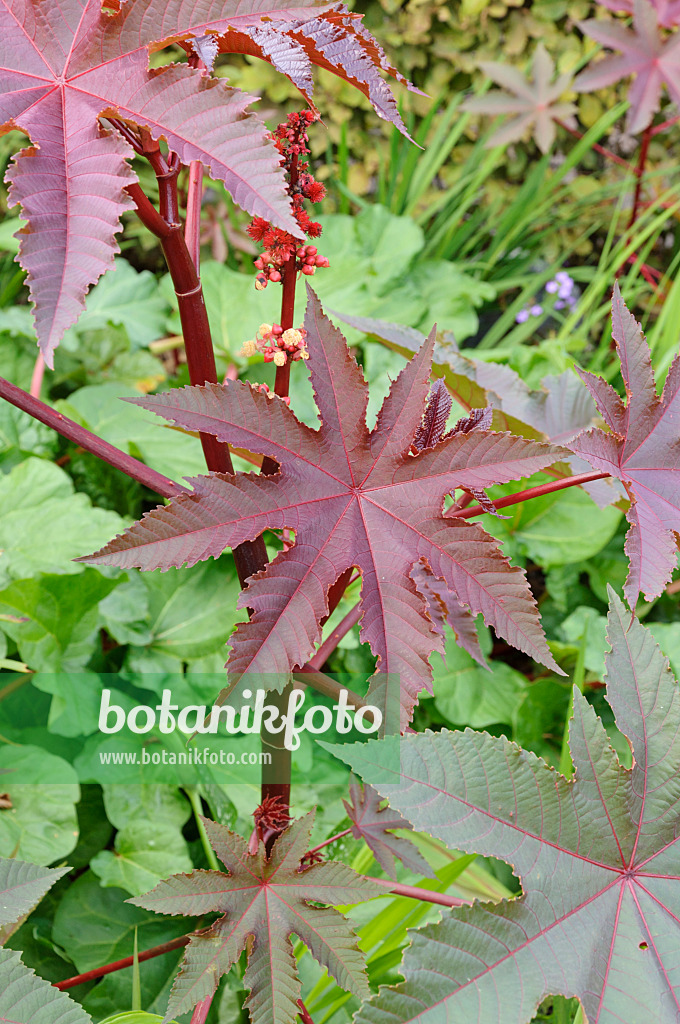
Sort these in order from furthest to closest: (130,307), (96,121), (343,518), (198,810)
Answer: (130,307), (198,810), (343,518), (96,121)

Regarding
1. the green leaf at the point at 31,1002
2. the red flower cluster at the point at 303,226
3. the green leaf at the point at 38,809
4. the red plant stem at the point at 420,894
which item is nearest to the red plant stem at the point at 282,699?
the red flower cluster at the point at 303,226

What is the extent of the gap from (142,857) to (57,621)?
1.14ft

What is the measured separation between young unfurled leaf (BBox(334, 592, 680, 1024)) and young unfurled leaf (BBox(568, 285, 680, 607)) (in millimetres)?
88

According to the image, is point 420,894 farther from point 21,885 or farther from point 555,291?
point 555,291

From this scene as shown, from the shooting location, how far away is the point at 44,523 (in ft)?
3.69

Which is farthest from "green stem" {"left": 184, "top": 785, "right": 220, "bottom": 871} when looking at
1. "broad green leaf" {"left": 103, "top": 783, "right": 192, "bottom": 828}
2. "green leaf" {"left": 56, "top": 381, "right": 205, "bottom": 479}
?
"green leaf" {"left": 56, "top": 381, "right": 205, "bottom": 479}

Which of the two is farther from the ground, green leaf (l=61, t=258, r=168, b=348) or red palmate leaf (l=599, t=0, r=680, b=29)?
red palmate leaf (l=599, t=0, r=680, b=29)

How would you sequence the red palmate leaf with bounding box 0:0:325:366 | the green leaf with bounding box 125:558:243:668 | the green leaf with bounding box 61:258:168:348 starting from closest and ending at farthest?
the red palmate leaf with bounding box 0:0:325:366 → the green leaf with bounding box 125:558:243:668 → the green leaf with bounding box 61:258:168:348

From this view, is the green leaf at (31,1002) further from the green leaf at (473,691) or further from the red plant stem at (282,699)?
the green leaf at (473,691)

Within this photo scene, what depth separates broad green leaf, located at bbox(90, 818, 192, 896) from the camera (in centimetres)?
98

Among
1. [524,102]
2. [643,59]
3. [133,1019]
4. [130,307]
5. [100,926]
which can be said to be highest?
[524,102]

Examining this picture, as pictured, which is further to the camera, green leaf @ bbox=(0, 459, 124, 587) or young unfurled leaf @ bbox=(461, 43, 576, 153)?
young unfurled leaf @ bbox=(461, 43, 576, 153)

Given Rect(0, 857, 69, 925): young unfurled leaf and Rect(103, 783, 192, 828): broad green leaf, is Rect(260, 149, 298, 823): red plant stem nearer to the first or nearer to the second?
Rect(0, 857, 69, 925): young unfurled leaf

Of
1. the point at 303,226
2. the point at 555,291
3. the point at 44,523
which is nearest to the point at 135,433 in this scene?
the point at 44,523
